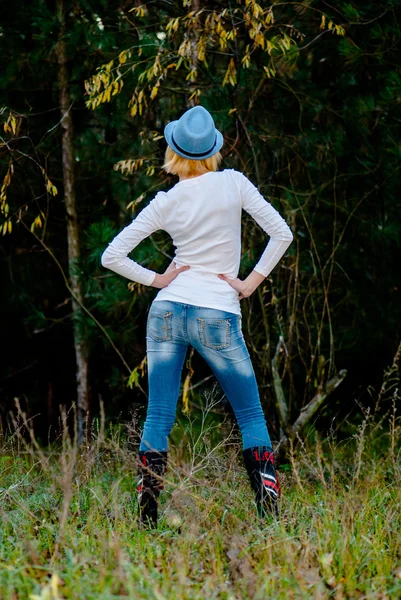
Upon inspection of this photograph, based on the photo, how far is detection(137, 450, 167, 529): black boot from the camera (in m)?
3.26

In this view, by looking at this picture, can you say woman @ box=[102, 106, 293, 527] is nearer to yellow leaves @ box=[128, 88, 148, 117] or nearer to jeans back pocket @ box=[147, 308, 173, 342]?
jeans back pocket @ box=[147, 308, 173, 342]

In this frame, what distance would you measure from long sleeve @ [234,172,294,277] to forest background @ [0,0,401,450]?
1447mm

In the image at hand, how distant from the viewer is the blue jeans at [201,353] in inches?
127

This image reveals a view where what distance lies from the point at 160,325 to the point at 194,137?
76cm

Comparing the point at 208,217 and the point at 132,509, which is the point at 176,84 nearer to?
the point at 208,217

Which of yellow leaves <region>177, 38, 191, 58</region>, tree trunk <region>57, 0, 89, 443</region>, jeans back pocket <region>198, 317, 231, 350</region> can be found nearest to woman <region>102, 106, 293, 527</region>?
jeans back pocket <region>198, 317, 231, 350</region>

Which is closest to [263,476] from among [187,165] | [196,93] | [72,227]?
[187,165]

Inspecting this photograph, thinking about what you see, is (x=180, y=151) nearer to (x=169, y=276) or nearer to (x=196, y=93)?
(x=169, y=276)

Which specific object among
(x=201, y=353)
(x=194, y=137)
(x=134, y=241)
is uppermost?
(x=194, y=137)

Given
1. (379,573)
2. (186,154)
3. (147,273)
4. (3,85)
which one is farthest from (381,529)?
(3,85)

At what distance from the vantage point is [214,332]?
3211mm

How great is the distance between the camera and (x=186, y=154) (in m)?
3.26

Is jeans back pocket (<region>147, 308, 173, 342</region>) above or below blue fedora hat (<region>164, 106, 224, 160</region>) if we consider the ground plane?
below

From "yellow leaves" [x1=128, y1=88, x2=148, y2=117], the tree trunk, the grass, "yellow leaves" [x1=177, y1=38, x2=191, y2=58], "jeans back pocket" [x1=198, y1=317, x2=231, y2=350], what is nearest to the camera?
the grass
